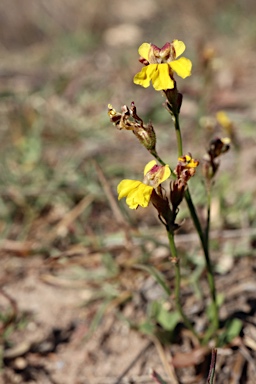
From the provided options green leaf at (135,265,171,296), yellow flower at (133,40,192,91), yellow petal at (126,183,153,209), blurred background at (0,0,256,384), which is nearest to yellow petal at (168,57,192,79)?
yellow flower at (133,40,192,91)

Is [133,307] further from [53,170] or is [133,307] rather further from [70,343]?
[53,170]

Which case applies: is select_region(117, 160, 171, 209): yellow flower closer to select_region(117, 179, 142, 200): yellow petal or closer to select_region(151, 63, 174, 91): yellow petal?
select_region(117, 179, 142, 200): yellow petal

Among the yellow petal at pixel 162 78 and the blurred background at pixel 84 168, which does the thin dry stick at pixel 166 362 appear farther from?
the yellow petal at pixel 162 78

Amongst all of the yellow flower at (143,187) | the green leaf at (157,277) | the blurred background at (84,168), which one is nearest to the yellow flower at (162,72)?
the yellow flower at (143,187)

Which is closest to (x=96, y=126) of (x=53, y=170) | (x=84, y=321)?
(x=53, y=170)

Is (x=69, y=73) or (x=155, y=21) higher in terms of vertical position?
(x=155, y=21)
